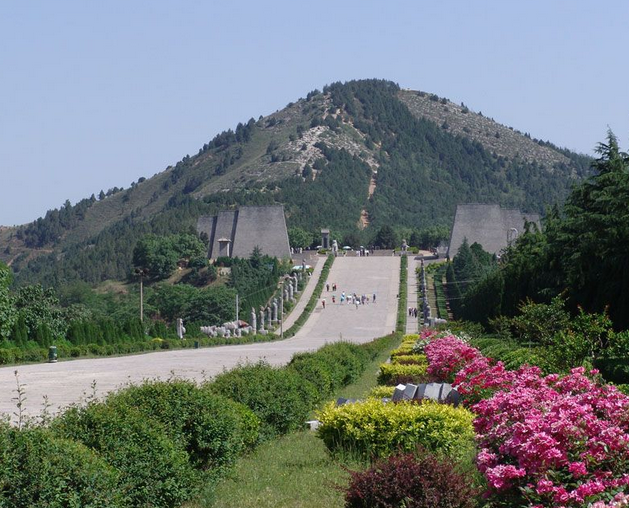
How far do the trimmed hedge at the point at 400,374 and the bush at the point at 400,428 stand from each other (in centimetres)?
749

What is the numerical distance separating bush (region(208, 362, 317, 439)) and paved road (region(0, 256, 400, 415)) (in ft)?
1.15

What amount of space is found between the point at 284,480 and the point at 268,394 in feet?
7.74

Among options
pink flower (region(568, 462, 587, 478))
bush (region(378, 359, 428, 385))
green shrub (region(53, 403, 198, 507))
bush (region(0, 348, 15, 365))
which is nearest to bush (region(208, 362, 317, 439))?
green shrub (region(53, 403, 198, 507))

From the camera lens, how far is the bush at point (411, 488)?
5.49 metres

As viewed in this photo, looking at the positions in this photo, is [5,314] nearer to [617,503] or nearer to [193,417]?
[193,417]

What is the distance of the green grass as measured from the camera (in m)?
6.89

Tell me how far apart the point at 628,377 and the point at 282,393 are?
3.98 m

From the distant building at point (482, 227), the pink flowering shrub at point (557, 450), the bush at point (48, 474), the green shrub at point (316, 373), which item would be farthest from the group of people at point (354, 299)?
the bush at point (48, 474)

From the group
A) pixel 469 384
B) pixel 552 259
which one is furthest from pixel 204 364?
pixel 469 384

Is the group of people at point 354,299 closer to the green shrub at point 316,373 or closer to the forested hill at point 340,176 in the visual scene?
the forested hill at point 340,176

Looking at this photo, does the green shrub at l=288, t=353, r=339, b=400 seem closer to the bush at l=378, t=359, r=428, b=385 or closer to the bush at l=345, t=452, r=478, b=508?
the bush at l=378, t=359, r=428, b=385

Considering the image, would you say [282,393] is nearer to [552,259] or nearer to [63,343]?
[552,259]

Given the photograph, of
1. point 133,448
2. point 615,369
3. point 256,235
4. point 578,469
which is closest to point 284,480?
point 133,448

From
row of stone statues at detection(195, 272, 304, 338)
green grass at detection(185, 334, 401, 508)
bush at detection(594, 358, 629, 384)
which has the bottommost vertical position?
row of stone statues at detection(195, 272, 304, 338)
